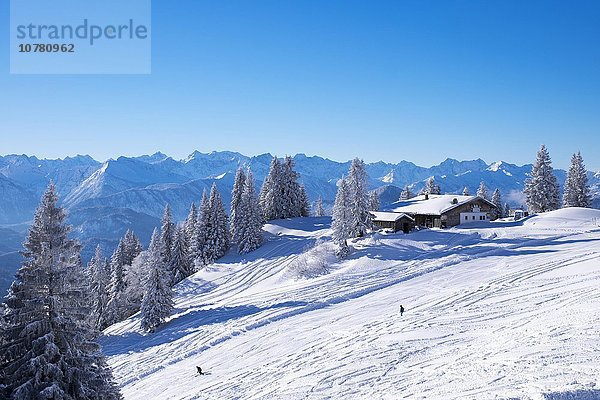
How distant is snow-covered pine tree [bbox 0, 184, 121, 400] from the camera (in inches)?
569

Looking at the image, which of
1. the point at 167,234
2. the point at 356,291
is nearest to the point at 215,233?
the point at 167,234

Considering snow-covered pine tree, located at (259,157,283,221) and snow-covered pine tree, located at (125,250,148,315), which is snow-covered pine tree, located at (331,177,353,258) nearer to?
snow-covered pine tree, located at (259,157,283,221)

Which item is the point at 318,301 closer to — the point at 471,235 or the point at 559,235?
the point at 471,235

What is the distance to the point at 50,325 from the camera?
15133mm

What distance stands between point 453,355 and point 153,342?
24887 mm

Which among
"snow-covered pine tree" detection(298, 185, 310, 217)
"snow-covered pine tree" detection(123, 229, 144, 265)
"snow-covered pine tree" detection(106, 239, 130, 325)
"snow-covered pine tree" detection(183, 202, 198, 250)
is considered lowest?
"snow-covered pine tree" detection(106, 239, 130, 325)

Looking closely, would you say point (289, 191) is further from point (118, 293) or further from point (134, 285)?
point (118, 293)

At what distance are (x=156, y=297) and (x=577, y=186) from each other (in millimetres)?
67811

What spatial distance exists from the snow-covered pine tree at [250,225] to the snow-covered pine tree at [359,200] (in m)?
15.7

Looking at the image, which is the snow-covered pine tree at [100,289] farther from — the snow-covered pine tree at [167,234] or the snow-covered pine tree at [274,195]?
the snow-covered pine tree at [274,195]

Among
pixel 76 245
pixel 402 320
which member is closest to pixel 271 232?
pixel 402 320

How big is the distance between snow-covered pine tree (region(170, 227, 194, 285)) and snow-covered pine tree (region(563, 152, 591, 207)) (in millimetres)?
62098

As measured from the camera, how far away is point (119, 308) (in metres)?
58.0

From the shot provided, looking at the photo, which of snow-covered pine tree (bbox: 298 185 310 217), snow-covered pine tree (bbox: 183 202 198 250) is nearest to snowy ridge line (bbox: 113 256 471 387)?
snow-covered pine tree (bbox: 183 202 198 250)
